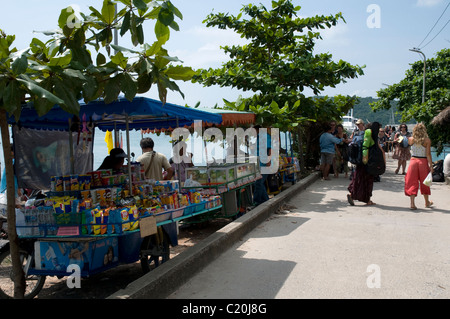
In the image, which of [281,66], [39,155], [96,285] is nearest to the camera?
[96,285]

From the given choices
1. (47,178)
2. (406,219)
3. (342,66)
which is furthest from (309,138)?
(47,178)

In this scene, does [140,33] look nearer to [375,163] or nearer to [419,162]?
[375,163]

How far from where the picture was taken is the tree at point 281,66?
12.6 metres

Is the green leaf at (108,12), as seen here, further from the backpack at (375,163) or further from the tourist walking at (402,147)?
the tourist walking at (402,147)

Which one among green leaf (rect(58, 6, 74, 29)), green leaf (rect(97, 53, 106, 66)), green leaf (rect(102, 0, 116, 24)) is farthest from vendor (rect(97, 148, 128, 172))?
green leaf (rect(58, 6, 74, 29))

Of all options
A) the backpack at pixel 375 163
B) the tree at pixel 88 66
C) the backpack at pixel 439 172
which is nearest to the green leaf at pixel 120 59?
the tree at pixel 88 66

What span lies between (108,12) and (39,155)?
12.4ft

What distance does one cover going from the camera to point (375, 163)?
29.2 ft

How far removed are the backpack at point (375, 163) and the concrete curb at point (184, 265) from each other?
2.82 meters

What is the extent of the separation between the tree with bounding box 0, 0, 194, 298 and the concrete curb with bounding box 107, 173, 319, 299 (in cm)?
100

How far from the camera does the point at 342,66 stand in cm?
1299

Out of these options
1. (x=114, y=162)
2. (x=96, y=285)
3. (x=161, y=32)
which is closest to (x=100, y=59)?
(x=161, y=32)
